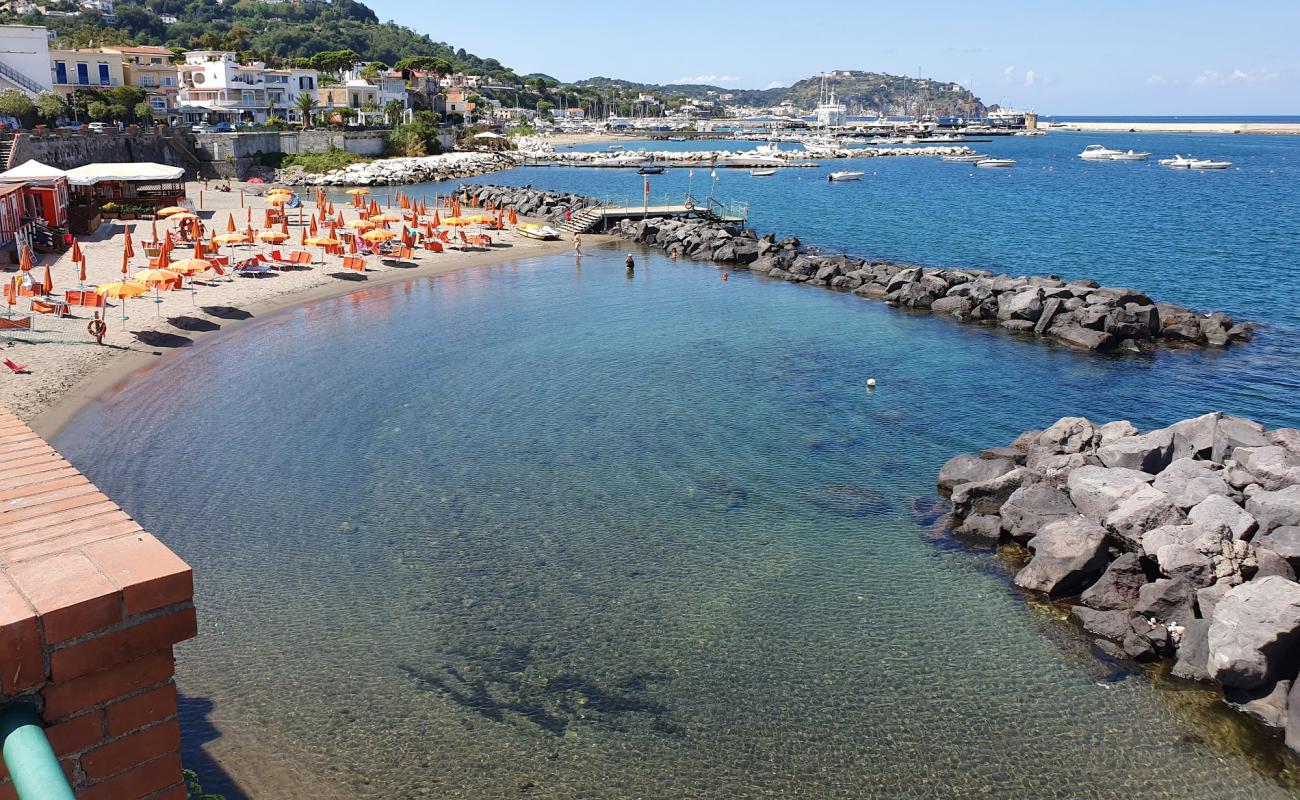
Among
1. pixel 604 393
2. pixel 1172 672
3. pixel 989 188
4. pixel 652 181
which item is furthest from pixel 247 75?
pixel 1172 672

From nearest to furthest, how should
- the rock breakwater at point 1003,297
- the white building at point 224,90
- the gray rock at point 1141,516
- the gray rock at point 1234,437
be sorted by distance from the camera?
1. the gray rock at point 1141,516
2. the gray rock at point 1234,437
3. the rock breakwater at point 1003,297
4. the white building at point 224,90

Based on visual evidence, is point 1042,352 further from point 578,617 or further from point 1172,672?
point 578,617

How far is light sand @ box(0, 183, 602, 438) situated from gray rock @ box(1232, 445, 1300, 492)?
93.1ft

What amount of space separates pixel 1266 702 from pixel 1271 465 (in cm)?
685

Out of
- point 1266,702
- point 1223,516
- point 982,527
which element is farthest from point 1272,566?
point 982,527

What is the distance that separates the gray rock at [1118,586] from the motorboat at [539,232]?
4693 cm

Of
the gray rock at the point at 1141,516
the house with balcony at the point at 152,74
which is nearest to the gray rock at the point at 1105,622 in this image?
the gray rock at the point at 1141,516

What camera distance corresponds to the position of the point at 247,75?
112 meters

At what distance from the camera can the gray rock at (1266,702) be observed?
44.9 feet

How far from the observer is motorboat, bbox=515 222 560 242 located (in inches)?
2331

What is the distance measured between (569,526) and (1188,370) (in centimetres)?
2462

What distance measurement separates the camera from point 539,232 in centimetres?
5922

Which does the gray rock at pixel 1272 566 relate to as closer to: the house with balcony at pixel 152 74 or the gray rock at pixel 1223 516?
the gray rock at pixel 1223 516

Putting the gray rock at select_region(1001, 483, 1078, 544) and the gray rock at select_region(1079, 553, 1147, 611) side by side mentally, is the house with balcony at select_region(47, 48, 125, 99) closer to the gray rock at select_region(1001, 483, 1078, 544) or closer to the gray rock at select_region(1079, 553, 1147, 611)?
the gray rock at select_region(1001, 483, 1078, 544)
